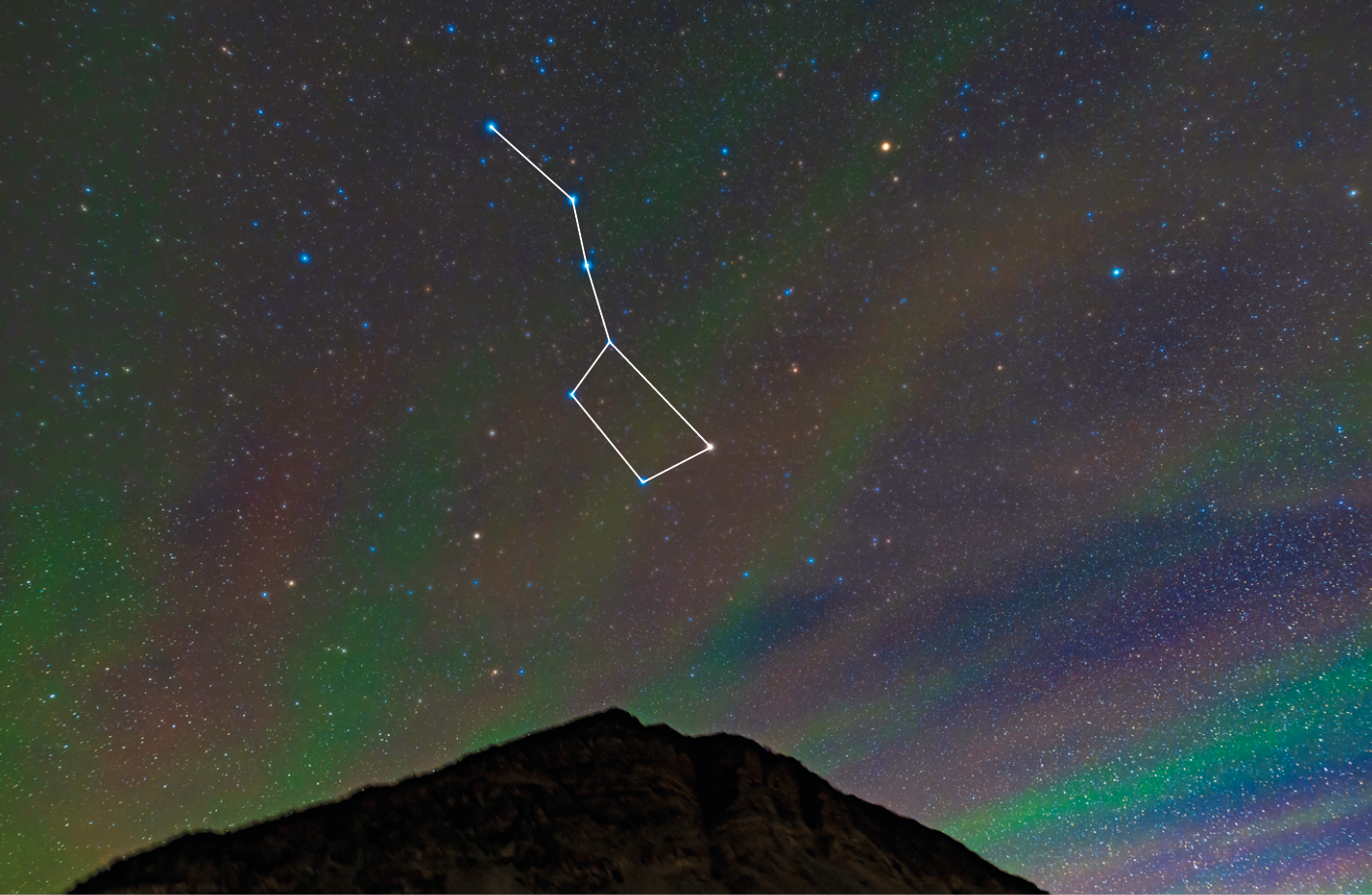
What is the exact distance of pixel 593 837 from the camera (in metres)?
19.0

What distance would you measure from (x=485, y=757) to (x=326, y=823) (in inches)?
167

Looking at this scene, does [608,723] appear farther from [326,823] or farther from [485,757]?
[326,823]

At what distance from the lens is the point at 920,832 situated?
25234mm

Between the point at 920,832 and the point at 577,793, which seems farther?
the point at 920,832

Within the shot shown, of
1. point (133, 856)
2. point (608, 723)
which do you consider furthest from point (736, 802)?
point (133, 856)

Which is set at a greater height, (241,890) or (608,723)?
(608,723)

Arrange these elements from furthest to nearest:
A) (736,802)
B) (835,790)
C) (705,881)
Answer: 1. (835,790)
2. (736,802)
3. (705,881)

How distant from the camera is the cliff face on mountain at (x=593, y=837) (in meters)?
15.6

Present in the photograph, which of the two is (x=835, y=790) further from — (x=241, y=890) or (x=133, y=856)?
(x=133, y=856)

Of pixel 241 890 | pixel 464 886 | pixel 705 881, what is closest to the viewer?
pixel 241 890

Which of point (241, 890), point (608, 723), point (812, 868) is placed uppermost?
point (608, 723)

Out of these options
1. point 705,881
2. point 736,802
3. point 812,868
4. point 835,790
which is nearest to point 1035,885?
point 835,790

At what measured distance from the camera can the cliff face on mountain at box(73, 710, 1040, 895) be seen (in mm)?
15617

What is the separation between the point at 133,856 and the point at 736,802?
1473 cm
